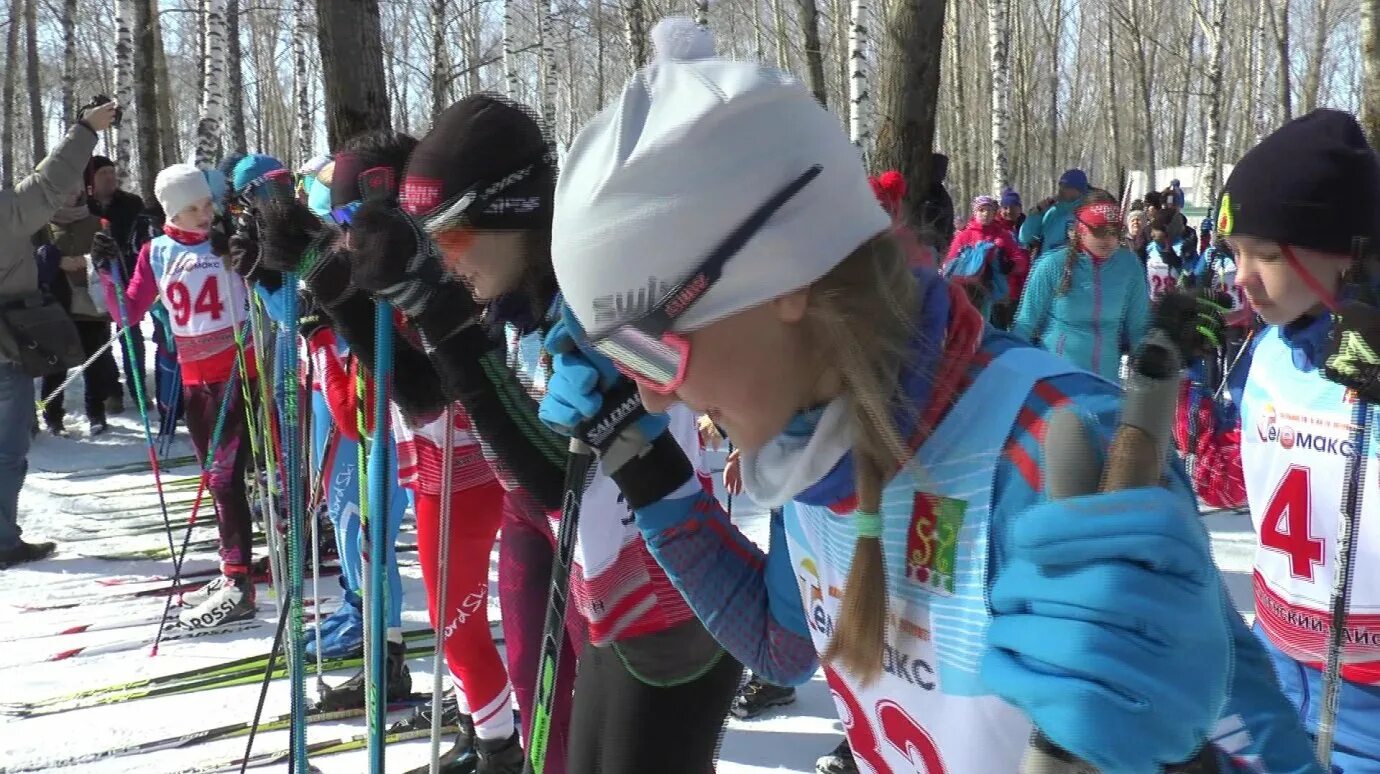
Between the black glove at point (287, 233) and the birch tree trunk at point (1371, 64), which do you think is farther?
the birch tree trunk at point (1371, 64)

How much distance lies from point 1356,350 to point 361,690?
3.57 m

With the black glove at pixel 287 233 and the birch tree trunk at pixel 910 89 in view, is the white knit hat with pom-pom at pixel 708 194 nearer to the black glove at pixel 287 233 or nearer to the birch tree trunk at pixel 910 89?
the black glove at pixel 287 233

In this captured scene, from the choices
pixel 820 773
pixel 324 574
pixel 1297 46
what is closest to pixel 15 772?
pixel 324 574

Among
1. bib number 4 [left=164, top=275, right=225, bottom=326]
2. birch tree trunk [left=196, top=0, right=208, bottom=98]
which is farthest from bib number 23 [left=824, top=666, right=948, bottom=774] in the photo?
birch tree trunk [left=196, top=0, right=208, bottom=98]

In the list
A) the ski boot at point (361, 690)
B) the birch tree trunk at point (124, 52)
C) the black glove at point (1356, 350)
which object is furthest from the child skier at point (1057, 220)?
the birch tree trunk at point (124, 52)

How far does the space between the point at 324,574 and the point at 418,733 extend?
7.60ft

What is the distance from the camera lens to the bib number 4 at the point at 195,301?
5414 millimetres

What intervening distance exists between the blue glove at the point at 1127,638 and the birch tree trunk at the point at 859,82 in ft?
27.3

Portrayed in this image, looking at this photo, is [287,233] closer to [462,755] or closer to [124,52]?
[462,755]

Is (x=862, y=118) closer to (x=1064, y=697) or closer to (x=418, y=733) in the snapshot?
(x=418, y=733)

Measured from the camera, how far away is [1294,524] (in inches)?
83.3

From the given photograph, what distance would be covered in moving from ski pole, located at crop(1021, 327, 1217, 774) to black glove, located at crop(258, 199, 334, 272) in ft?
6.96

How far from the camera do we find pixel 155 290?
648 cm

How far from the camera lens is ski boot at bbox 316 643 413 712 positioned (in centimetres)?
388
